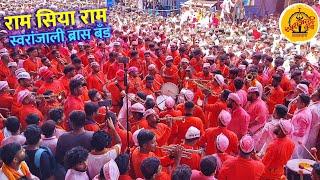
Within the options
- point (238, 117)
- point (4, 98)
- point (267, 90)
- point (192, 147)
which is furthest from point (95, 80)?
point (192, 147)

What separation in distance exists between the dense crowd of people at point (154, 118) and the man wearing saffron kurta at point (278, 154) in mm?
12

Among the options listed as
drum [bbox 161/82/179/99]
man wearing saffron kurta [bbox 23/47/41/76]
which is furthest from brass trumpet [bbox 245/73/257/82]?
man wearing saffron kurta [bbox 23/47/41/76]

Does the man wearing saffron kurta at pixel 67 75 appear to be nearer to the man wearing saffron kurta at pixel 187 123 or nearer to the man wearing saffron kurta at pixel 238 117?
the man wearing saffron kurta at pixel 187 123

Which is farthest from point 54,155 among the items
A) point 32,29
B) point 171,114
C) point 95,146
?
point 32,29

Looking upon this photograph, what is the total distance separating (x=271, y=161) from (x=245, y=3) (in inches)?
740

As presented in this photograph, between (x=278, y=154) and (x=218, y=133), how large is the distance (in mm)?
827

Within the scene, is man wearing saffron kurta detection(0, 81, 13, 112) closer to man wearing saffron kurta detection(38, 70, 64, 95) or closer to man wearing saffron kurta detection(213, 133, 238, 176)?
man wearing saffron kurta detection(38, 70, 64, 95)

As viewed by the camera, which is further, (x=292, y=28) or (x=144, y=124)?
(x=292, y=28)

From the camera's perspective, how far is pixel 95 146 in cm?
464

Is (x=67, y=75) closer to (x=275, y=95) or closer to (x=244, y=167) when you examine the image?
(x=275, y=95)

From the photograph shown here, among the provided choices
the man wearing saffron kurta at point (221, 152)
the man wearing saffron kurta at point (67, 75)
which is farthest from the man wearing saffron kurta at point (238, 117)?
the man wearing saffron kurta at point (67, 75)

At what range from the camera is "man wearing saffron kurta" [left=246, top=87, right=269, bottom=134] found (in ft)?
23.0

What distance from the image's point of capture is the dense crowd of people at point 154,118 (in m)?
4.65

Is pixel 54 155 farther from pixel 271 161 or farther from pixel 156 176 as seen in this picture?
pixel 271 161
